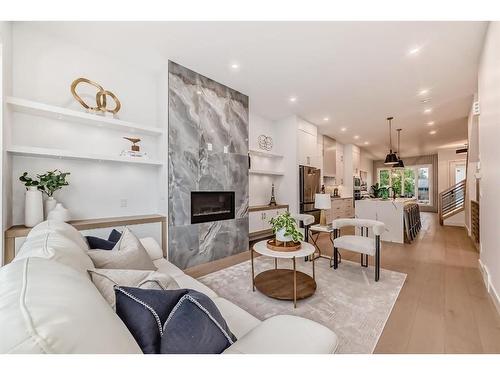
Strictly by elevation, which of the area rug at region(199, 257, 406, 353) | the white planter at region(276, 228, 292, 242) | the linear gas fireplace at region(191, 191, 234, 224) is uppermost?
the linear gas fireplace at region(191, 191, 234, 224)

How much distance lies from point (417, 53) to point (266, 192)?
3692mm

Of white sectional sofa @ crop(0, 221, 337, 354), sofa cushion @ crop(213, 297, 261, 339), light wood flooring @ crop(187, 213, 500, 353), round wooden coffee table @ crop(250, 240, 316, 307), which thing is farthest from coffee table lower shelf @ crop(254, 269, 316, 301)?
white sectional sofa @ crop(0, 221, 337, 354)

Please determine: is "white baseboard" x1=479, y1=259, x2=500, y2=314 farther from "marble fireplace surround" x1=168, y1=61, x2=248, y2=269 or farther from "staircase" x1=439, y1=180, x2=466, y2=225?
"staircase" x1=439, y1=180, x2=466, y2=225

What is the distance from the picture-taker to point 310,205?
17.9 ft

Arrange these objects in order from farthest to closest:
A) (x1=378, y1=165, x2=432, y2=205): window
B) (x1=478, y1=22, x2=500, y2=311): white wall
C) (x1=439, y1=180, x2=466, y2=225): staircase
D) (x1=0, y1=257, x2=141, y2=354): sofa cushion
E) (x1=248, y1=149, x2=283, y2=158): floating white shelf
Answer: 1. (x1=378, y1=165, x2=432, y2=205): window
2. (x1=439, y1=180, x2=466, y2=225): staircase
3. (x1=248, y1=149, x2=283, y2=158): floating white shelf
4. (x1=478, y1=22, x2=500, y2=311): white wall
5. (x1=0, y1=257, x2=141, y2=354): sofa cushion

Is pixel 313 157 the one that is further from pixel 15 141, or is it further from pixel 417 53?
pixel 15 141

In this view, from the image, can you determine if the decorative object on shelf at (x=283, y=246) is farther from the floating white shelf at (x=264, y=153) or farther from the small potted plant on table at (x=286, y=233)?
the floating white shelf at (x=264, y=153)

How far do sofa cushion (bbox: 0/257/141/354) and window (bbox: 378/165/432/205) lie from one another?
40.0 feet

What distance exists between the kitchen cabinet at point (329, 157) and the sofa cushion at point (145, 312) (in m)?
6.55

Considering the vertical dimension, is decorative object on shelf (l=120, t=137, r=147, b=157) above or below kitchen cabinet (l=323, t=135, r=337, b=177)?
below

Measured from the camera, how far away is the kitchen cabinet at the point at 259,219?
4.48m

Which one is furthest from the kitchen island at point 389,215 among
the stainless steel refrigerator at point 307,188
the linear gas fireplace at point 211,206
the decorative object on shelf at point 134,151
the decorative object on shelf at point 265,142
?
the decorative object on shelf at point 134,151

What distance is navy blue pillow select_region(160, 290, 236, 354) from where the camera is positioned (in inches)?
29.4
